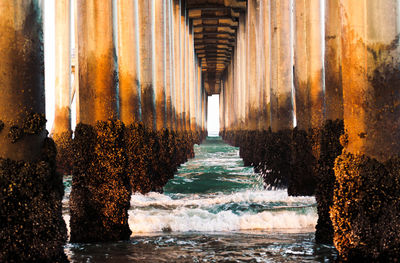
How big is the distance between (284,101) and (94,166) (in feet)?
24.9

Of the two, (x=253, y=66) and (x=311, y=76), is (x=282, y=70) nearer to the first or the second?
(x=311, y=76)

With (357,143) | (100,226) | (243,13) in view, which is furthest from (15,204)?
(243,13)

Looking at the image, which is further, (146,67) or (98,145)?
(146,67)

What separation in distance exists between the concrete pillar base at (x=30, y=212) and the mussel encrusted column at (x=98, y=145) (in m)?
1.81

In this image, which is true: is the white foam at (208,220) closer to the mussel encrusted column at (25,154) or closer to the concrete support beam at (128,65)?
the concrete support beam at (128,65)

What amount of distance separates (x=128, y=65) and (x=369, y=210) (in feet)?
20.9

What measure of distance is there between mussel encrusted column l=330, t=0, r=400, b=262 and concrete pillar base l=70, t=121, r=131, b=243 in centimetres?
282

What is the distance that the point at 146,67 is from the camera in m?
12.0

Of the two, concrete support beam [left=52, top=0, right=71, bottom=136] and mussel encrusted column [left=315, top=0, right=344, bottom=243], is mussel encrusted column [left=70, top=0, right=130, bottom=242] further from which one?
concrete support beam [left=52, top=0, right=71, bottom=136]

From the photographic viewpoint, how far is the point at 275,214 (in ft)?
26.4

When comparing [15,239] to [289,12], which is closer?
[15,239]

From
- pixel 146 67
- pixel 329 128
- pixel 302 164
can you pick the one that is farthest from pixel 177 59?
pixel 329 128

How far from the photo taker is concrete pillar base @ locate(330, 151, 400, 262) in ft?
13.9

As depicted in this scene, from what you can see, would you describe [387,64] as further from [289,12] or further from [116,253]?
[289,12]
